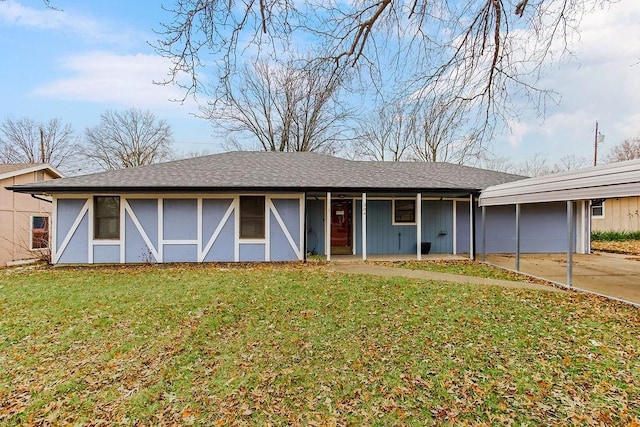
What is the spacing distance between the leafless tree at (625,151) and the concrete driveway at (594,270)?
688 inches

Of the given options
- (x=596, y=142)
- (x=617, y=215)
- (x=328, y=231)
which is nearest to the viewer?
(x=328, y=231)

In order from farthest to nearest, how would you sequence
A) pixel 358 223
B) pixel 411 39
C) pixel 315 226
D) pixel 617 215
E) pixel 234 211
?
pixel 617 215 < pixel 358 223 < pixel 315 226 < pixel 234 211 < pixel 411 39

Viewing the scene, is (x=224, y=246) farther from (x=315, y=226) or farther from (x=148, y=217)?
(x=315, y=226)

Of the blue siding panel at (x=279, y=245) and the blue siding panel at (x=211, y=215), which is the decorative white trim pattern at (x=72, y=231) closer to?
the blue siding panel at (x=211, y=215)

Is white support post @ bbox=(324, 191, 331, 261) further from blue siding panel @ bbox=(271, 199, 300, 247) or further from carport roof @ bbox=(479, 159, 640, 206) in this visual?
carport roof @ bbox=(479, 159, 640, 206)

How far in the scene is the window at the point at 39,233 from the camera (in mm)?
14141

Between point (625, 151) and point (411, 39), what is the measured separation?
29711 millimetres

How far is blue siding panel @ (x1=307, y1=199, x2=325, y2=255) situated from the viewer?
11.7 m

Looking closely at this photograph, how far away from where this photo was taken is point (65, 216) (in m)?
9.91

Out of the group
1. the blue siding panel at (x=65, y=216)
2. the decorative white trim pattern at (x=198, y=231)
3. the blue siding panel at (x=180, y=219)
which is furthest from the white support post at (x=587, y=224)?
the blue siding panel at (x=65, y=216)

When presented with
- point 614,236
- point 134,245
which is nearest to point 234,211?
point 134,245

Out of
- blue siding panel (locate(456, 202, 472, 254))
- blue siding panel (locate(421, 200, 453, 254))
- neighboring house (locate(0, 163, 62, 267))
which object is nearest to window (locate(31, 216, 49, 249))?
neighboring house (locate(0, 163, 62, 267))

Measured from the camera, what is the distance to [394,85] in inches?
195

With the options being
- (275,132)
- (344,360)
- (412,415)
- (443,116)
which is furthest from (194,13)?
(275,132)
